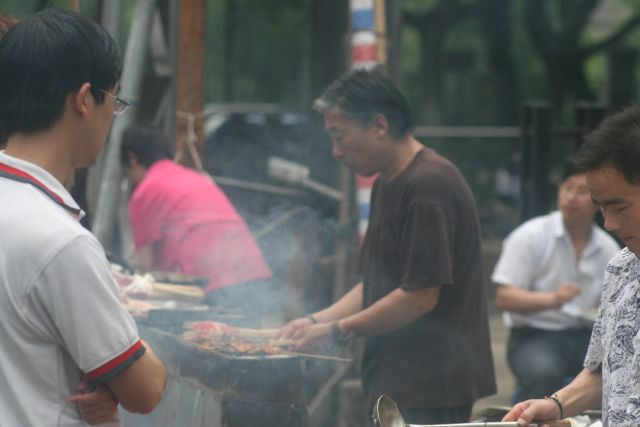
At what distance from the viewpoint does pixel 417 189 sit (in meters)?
4.02

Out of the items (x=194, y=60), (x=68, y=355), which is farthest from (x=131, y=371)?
(x=194, y=60)

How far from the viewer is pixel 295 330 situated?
171 inches

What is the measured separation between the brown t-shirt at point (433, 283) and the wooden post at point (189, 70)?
3519 mm

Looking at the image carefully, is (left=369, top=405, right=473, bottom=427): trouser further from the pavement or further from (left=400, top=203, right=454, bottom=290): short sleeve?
the pavement

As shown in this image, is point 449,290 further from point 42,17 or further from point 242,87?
point 242,87

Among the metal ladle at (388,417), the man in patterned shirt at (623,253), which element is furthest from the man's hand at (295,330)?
the man in patterned shirt at (623,253)

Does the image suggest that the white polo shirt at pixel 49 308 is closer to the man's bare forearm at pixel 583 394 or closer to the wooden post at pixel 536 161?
the man's bare forearm at pixel 583 394

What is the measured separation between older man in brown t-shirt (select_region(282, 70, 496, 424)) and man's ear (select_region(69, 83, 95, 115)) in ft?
6.12

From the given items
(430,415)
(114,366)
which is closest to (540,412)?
(430,415)

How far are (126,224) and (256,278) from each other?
2.17m

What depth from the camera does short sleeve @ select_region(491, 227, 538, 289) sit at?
234 inches

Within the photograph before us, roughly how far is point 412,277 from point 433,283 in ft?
0.27

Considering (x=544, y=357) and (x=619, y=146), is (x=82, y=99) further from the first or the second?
(x=544, y=357)

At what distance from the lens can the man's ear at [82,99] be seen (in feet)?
7.72
